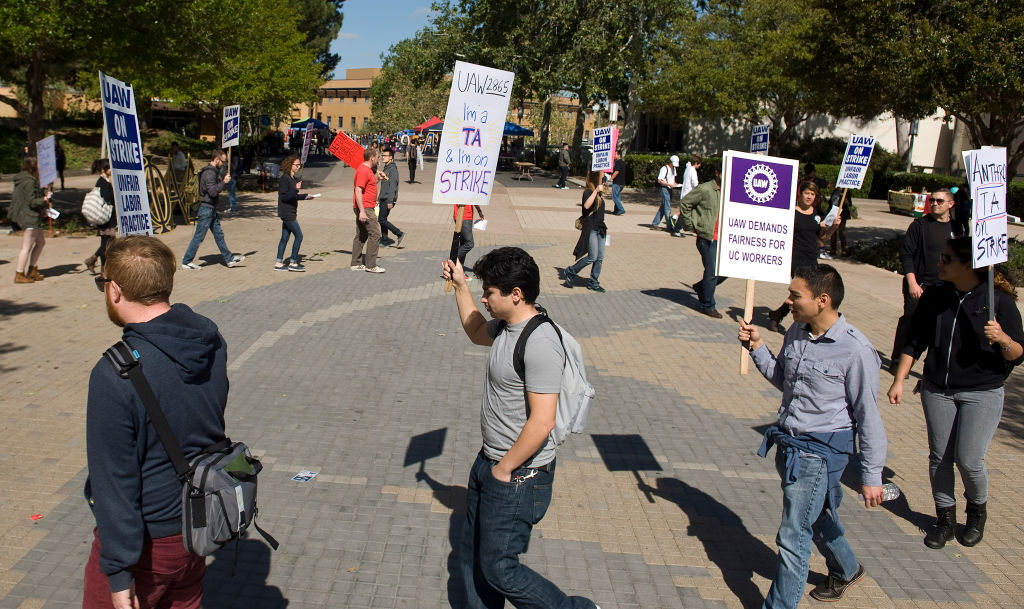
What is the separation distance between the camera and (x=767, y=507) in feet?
16.9

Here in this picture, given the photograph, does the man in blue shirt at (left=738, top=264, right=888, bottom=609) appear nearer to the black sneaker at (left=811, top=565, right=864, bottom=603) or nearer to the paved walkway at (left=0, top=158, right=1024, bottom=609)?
the black sneaker at (left=811, top=565, right=864, bottom=603)

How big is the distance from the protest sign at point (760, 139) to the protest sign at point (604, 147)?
308 centimetres

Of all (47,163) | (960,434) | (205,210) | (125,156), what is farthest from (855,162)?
(47,163)

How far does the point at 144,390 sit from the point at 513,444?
140 cm

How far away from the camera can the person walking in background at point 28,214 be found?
10.3 metres

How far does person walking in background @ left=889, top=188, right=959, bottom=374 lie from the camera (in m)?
7.22

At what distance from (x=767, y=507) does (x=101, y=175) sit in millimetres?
9388

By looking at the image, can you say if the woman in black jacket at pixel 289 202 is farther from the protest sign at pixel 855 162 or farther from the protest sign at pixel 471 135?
the protest sign at pixel 855 162

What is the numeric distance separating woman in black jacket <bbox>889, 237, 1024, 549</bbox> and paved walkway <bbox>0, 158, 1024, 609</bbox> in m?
0.37

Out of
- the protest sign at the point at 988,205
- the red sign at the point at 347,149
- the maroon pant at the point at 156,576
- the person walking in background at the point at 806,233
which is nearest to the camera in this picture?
the maroon pant at the point at 156,576

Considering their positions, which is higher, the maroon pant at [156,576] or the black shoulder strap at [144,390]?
the black shoulder strap at [144,390]

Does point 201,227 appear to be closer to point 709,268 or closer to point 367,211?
point 367,211

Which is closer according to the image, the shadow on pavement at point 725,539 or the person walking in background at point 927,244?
the shadow on pavement at point 725,539

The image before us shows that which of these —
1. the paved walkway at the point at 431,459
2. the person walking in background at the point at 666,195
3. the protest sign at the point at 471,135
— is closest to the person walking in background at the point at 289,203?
the paved walkway at the point at 431,459
